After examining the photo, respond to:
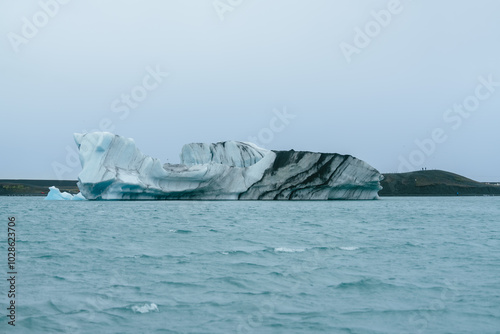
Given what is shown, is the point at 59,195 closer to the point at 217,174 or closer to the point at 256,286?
the point at 217,174

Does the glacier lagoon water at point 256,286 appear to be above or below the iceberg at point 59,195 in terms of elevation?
above

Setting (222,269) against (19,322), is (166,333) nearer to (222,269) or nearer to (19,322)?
(19,322)

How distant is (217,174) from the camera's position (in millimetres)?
35906

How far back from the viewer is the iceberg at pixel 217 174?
3275 centimetres

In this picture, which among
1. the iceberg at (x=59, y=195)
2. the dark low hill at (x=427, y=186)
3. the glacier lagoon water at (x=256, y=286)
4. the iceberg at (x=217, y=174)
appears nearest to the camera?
the glacier lagoon water at (x=256, y=286)

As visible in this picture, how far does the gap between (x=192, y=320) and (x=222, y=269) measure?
278cm

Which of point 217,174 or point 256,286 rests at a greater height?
point 256,286

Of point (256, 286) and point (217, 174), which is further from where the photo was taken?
point (217, 174)

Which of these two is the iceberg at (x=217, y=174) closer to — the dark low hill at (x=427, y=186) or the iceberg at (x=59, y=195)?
the iceberg at (x=59, y=195)

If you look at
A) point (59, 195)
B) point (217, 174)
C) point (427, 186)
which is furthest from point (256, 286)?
point (427, 186)

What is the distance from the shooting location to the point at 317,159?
36.3 m

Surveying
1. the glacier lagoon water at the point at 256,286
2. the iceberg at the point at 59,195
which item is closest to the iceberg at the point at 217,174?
the iceberg at the point at 59,195

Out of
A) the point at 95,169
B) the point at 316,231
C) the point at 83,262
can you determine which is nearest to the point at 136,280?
the point at 83,262

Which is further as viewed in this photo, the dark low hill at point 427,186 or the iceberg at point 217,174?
the dark low hill at point 427,186
